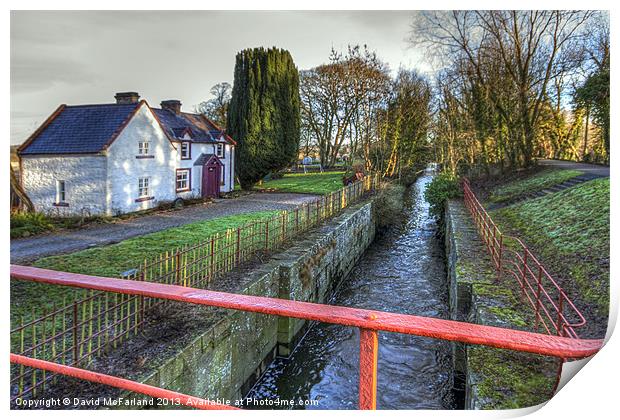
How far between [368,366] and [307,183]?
10720mm

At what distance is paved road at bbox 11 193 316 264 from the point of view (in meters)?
3.23

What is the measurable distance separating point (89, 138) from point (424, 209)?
893 cm

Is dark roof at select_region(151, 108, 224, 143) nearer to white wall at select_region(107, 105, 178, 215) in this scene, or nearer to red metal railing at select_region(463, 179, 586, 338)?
white wall at select_region(107, 105, 178, 215)

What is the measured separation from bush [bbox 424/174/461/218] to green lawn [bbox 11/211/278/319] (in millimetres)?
5669

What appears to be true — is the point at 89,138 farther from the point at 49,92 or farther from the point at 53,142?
the point at 49,92

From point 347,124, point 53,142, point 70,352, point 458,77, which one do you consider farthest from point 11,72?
point 458,77

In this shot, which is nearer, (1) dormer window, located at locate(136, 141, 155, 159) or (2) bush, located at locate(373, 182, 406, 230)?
(1) dormer window, located at locate(136, 141, 155, 159)

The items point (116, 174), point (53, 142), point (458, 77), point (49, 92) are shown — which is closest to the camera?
point (49, 92)

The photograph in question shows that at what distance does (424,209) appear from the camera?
1179 centimetres

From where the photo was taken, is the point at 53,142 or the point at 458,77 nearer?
the point at 53,142

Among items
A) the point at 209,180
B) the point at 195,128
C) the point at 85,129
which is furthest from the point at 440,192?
the point at 85,129

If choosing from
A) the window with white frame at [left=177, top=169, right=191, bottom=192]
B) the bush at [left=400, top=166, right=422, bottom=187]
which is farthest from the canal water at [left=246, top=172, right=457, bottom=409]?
the bush at [left=400, top=166, right=422, bottom=187]
